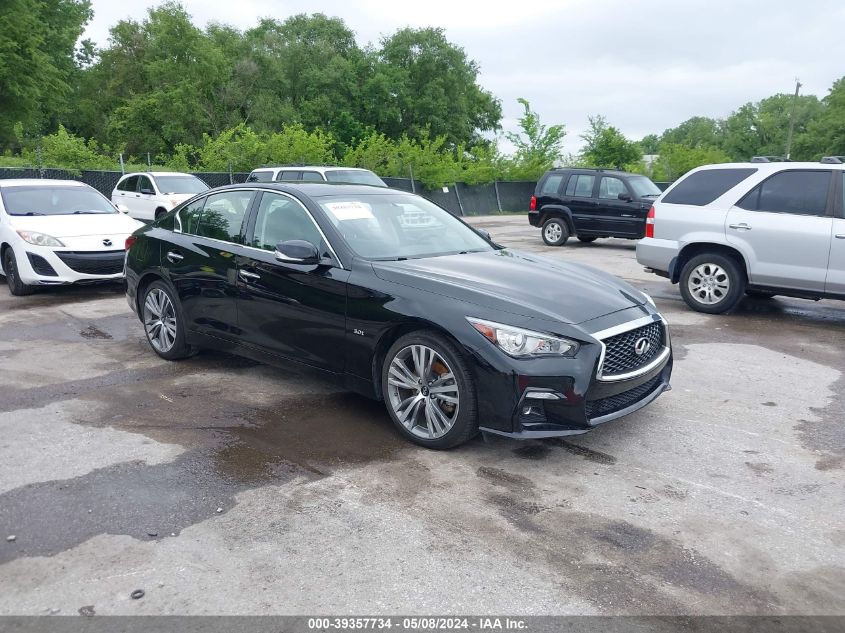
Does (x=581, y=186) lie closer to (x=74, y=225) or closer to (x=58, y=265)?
(x=74, y=225)

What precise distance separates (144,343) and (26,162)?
792 inches

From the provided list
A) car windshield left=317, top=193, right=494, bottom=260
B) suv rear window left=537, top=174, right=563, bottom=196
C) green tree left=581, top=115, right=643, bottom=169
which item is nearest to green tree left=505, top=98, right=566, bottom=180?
green tree left=581, top=115, right=643, bottom=169

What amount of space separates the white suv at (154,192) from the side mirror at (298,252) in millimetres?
14182

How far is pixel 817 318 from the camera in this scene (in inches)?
357

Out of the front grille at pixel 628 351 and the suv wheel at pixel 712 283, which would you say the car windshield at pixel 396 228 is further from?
the suv wheel at pixel 712 283

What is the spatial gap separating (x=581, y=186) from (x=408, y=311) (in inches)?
544

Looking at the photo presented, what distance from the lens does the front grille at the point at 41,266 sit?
9.52 metres

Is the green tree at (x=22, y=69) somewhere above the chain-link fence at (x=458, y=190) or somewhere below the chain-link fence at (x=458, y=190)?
above

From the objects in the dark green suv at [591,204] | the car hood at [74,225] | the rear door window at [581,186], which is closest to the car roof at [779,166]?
the dark green suv at [591,204]

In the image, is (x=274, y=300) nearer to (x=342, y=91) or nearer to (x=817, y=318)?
(x=817, y=318)

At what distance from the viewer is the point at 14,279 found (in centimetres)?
997

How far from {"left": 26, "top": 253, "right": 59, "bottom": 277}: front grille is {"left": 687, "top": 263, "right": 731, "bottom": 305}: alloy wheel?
8.22m

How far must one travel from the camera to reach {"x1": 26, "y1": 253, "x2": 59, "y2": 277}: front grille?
952 centimetres

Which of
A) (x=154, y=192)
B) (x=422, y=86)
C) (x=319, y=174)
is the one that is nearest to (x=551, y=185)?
(x=319, y=174)
